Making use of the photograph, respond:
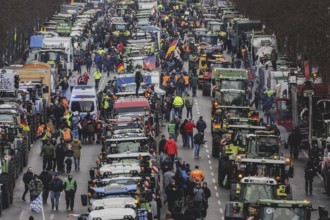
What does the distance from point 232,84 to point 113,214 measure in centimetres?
3575

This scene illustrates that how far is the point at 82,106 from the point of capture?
235ft

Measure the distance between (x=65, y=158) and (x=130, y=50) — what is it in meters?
34.8

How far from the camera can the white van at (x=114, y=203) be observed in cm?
4334

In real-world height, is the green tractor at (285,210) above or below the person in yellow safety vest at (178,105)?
above

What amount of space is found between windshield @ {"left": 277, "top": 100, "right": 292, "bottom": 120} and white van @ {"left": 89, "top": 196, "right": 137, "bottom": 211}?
25059 millimetres

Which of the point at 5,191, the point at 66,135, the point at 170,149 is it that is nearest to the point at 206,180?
the point at 170,149

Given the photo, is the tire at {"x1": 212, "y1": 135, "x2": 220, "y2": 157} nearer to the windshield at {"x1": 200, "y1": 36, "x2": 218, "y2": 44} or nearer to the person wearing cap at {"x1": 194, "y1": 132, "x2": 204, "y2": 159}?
the person wearing cap at {"x1": 194, "y1": 132, "x2": 204, "y2": 159}

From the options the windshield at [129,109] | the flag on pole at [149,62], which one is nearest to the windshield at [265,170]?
the windshield at [129,109]

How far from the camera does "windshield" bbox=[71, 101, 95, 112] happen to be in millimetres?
71688

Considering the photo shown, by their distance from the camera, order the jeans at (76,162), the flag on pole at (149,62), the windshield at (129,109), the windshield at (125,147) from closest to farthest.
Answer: the windshield at (125,147) < the jeans at (76,162) < the windshield at (129,109) < the flag on pole at (149,62)

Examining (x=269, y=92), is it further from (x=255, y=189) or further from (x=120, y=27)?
(x=120, y=27)

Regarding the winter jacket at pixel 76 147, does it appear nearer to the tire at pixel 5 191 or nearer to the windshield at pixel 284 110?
the tire at pixel 5 191

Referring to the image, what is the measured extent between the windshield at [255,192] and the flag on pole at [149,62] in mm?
41517

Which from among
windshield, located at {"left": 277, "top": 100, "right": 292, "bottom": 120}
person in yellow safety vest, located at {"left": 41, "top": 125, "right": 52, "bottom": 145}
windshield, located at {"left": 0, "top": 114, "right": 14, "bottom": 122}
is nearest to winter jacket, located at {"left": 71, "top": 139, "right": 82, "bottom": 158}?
person in yellow safety vest, located at {"left": 41, "top": 125, "right": 52, "bottom": 145}
